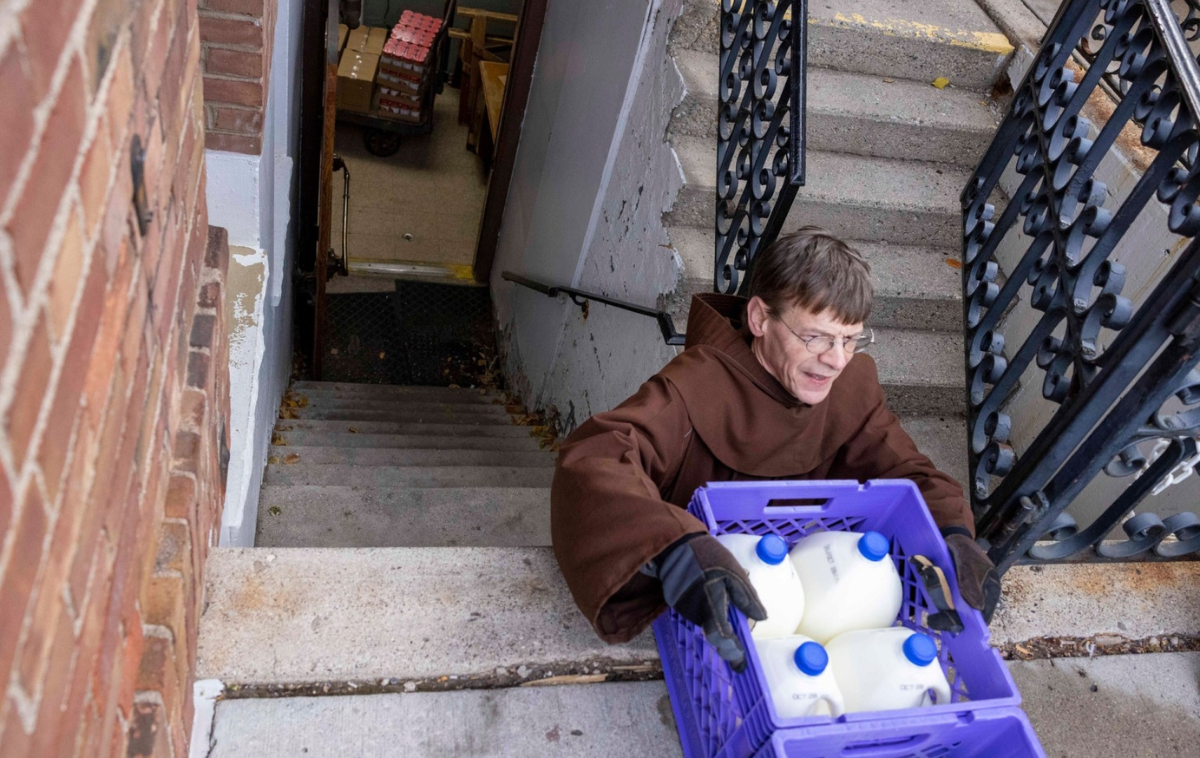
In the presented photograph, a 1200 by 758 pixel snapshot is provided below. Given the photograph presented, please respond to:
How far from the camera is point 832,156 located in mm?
3730

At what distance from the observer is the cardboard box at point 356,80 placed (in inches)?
307

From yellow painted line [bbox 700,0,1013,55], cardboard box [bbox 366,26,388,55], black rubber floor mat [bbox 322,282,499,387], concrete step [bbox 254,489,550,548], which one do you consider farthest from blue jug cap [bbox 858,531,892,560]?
cardboard box [bbox 366,26,388,55]

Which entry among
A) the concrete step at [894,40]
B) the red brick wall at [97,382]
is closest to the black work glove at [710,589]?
the red brick wall at [97,382]

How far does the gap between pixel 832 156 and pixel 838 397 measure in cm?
184

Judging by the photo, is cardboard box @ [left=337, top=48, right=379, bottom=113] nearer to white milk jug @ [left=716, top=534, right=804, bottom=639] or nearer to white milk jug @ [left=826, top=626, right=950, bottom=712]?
white milk jug @ [left=716, top=534, right=804, bottom=639]

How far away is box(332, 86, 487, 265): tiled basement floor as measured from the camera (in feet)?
25.7

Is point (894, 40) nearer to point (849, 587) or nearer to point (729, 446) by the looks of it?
point (729, 446)

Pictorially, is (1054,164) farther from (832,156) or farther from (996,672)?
(832,156)

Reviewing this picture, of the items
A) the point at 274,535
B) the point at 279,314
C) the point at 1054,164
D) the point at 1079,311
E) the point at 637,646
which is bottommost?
the point at 279,314

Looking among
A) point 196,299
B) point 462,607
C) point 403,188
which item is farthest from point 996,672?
point 403,188

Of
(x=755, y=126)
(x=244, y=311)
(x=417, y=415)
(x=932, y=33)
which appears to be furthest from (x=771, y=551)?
(x=417, y=415)

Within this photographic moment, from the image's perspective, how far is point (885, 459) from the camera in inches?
86.6

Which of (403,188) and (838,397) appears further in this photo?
(403,188)

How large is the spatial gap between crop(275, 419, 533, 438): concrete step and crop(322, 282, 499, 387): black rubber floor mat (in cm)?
121
